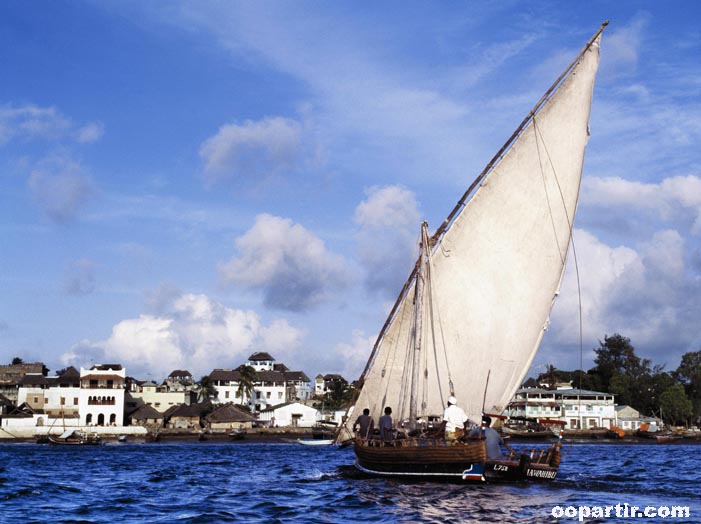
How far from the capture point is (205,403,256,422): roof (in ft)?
449

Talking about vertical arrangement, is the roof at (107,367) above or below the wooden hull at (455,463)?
above

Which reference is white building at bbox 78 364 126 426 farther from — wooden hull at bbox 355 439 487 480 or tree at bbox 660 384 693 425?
wooden hull at bbox 355 439 487 480

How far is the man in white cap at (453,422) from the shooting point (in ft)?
107

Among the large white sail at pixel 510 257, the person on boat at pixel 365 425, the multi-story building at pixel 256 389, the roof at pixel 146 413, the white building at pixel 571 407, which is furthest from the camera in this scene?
the multi-story building at pixel 256 389

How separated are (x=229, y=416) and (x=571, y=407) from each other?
207 feet

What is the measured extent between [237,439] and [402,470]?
91727 millimetres

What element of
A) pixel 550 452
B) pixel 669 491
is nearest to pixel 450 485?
pixel 550 452

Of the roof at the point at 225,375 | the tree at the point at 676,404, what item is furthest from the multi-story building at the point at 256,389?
the tree at the point at 676,404

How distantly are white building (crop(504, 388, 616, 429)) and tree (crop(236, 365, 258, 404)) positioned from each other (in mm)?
50243

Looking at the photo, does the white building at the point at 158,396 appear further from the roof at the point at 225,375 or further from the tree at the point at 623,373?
the tree at the point at 623,373

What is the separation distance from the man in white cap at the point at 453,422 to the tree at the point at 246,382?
433 ft

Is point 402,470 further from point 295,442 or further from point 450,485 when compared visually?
point 295,442

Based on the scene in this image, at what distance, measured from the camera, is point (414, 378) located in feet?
124

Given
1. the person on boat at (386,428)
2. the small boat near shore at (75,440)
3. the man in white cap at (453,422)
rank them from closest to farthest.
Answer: the man in white cap at (453,422)
the person on boat at (386,428)
the small boat near shore at (75,440)
